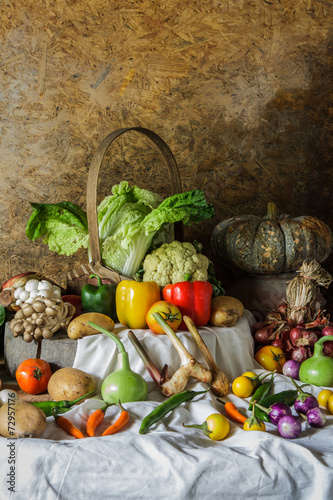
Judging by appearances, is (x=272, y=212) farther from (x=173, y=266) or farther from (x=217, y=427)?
(x=217, y=427)

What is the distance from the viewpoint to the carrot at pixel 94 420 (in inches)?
70.3

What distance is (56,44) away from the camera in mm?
3418

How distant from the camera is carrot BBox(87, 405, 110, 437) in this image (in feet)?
5.86

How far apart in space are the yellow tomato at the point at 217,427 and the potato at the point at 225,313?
0.78 meters

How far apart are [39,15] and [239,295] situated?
2540 millimetres

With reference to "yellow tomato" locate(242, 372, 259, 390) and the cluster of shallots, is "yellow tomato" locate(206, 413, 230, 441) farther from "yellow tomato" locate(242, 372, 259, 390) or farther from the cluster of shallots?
the cluster of shallots

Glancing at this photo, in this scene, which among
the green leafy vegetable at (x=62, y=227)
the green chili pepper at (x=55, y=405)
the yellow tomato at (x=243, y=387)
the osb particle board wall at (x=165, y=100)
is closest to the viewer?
the green chili pepper at (x=55, y=405)

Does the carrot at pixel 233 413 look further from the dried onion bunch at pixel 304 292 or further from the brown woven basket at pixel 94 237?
the brown woven basket at pixel 94 237

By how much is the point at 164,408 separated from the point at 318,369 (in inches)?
34.4

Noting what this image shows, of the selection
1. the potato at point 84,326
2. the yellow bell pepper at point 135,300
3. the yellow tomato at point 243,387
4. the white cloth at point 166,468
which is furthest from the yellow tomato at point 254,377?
the potato at point 84,326

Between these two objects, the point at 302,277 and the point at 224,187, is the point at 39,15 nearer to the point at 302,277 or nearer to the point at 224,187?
the point at 224,187

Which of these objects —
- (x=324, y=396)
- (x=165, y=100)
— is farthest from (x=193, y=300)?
(x=165, y=100)

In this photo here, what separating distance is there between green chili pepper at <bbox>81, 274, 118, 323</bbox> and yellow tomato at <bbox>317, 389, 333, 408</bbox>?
48.6 inches

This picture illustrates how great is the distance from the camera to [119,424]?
1.79 metres
